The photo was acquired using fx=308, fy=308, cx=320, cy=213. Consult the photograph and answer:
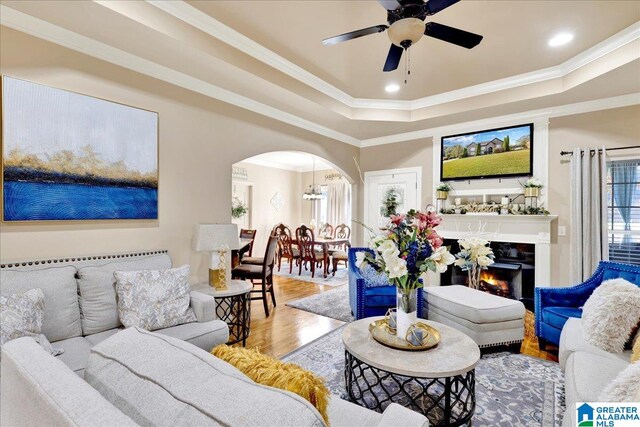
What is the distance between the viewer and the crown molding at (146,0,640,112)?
8.46 feet

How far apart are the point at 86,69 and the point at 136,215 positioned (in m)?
1.25

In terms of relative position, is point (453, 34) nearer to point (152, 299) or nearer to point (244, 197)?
point (152, 299)

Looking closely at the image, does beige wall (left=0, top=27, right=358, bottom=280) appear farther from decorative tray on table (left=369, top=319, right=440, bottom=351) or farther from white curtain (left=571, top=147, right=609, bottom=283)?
white curtain (left=571, top=147, right=609, bottom=283)

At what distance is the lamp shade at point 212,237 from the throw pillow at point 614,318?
9.76 ft

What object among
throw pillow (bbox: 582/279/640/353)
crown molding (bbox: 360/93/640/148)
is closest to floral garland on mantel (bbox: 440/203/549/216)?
crown molding (bbox: 360/93/640/148)

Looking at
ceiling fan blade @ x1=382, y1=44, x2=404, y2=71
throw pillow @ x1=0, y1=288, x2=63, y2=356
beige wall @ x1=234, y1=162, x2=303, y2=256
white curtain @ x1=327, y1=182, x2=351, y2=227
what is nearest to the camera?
throw pillow @ x1=0, y1=288, x2=63, y2=356

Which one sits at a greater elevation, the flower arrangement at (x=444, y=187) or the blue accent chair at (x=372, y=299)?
the flower arrangement at (x=444, y=187)

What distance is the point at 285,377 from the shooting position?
83 cm

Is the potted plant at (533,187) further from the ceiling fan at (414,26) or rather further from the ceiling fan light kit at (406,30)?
the ceiling fan light kit at (406,30)

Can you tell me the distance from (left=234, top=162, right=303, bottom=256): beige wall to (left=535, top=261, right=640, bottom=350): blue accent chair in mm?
6474

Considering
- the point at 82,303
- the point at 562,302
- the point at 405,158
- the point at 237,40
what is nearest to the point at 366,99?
the point at 405,158

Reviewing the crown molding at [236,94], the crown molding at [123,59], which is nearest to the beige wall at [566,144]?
the crown molding at [236,94]

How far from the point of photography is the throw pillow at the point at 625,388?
48.1 inches

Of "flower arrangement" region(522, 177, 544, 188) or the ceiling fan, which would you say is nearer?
the ceiling fan
